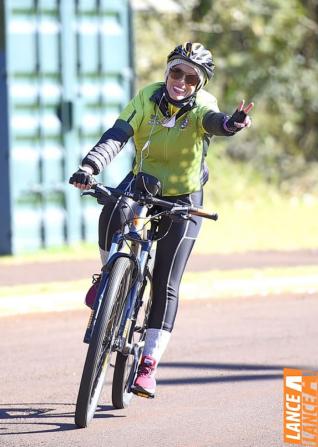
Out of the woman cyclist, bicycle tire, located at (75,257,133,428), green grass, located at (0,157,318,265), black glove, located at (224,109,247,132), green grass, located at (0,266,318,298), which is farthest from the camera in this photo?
green grass, located at (0,157,318,265)

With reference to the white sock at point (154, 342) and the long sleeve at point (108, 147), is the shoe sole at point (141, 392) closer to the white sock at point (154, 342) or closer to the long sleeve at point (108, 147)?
the white sock at point (154, 342)

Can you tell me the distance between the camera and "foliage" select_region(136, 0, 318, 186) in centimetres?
2056

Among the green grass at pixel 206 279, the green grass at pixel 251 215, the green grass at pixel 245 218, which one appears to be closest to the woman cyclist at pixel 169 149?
the green grass at pixel 206 279

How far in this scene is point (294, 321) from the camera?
1009 centimetres

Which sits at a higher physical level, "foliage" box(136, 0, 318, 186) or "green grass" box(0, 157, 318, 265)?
"foliage" box(136, 0, 318, 186)

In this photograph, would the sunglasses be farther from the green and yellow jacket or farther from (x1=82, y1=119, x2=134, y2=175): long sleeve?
(x1=82, y1=119, x2=134, y2=175): long sleeve

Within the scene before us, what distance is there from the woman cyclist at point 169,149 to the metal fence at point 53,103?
746 centimetres

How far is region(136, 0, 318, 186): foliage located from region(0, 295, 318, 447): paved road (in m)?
9.89

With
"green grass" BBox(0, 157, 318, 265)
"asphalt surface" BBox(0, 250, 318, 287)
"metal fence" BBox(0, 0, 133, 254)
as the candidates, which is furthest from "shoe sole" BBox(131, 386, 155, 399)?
"metal fence" BBox(0, 0, 133, 254)

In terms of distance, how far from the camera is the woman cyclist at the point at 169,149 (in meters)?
6.51

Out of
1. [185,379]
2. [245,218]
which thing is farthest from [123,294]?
[245,218]

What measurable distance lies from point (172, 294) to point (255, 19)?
47.1ft

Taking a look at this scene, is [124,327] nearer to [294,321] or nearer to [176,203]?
[176,203]

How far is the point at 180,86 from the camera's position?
258 inches
